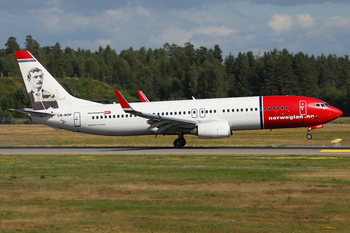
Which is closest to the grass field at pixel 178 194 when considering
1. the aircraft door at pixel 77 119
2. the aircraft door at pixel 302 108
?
the aircraft door at pixel 302 108

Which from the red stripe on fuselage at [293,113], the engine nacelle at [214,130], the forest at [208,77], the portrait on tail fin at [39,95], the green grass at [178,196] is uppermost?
the forest at [208,77]

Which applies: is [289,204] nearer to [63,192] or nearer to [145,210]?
[145,210]

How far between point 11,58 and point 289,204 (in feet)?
589

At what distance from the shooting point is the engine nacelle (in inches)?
1184

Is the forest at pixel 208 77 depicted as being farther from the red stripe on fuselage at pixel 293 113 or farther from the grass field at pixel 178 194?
the grass field at pixel 178 194

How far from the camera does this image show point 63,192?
14609 mm

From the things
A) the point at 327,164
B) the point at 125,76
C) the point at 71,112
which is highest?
the point at 125,76

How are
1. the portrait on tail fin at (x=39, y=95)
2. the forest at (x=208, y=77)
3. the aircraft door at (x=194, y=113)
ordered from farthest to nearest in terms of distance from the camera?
1. the forest at (x=208, y=77)
2. the portrait on tail fin at (x=39, y=95)
3. the aircraft door at (x=194, y=113)

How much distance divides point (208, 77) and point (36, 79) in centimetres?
10703

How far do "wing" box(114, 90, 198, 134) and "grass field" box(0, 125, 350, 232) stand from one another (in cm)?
604

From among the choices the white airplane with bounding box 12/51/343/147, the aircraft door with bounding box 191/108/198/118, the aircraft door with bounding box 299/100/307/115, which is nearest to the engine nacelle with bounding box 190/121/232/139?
the white airplane with bounding box 12/51/343/147

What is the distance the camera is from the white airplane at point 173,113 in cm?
3109

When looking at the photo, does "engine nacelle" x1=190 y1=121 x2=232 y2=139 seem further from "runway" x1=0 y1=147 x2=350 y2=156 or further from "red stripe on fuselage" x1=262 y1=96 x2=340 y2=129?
"red stripe on fuselage" x1=262 y1=96 x2=340 y2=129

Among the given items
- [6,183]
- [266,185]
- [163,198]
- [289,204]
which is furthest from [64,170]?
[289,204]
